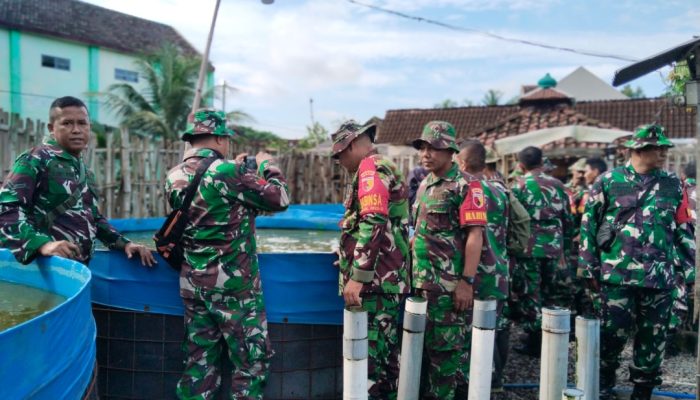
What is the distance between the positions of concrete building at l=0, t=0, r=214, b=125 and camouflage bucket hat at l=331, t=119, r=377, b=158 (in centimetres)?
2206

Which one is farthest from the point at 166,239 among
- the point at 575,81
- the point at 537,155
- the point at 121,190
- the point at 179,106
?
the point at 575,81

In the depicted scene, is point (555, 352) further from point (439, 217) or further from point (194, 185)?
point (194, 185)

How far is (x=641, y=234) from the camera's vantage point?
153 inches

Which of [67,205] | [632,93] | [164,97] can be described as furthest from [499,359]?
[632,93]

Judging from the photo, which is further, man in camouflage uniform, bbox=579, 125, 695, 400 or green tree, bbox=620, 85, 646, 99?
green tree, bbox=620, 85, 646, 99

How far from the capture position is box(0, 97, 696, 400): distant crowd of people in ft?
10.3

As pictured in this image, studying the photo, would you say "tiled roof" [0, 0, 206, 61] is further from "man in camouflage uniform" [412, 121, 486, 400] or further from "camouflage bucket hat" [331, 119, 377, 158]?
"man in camouflage uniform" [412, 121, 486, 400]

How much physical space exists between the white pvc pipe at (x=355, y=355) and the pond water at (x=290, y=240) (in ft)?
8.62

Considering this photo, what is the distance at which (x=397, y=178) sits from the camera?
10.8ft

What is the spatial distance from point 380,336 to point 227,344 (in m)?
0.85

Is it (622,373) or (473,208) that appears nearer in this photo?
(473,208)

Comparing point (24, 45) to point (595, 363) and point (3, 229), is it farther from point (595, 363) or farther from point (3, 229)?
point (595, 363)

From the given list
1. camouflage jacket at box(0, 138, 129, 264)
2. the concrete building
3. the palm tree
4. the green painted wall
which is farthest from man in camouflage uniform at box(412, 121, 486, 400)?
the green painted wall

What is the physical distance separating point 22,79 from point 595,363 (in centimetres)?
2556
